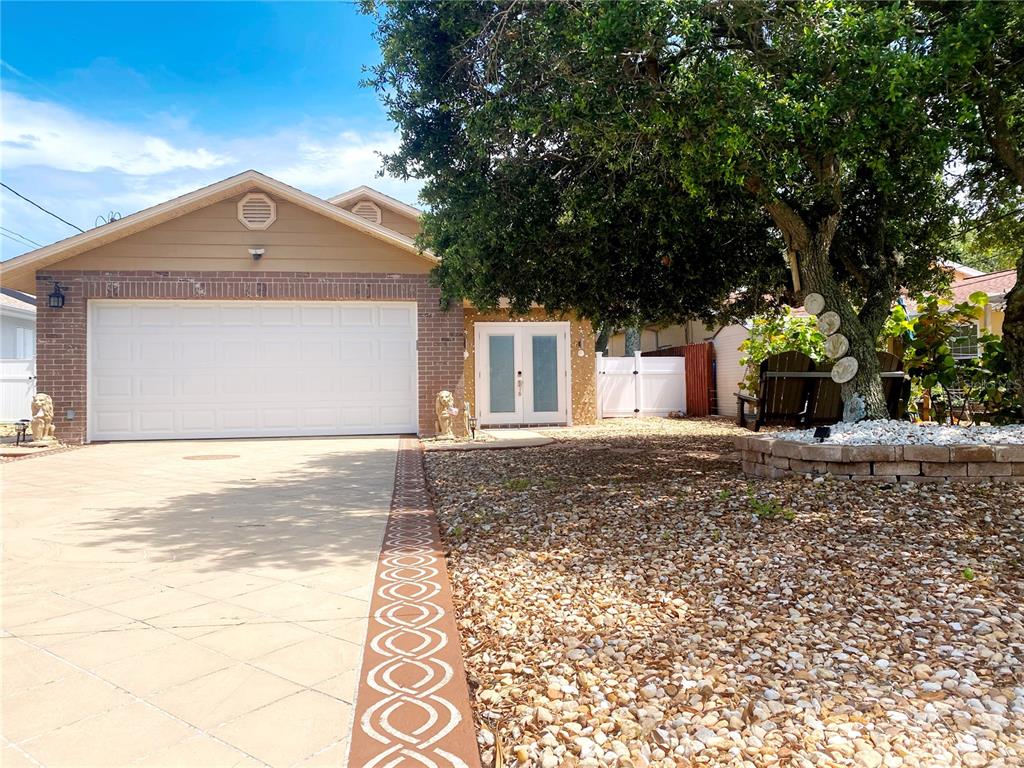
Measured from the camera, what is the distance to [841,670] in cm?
240

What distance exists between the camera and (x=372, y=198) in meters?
14.9

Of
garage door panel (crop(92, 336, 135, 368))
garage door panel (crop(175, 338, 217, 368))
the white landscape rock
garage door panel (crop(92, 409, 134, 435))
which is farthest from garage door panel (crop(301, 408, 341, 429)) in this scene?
the white landscape rock

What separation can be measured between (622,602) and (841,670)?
1001 mm

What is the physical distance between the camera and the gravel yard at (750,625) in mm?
2004

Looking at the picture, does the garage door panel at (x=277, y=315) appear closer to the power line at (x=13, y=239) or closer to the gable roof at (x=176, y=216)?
the gable roof at (x=176, y=216)

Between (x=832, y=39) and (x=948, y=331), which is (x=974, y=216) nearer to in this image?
(x=948, y=331)

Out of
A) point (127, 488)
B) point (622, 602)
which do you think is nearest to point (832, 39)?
point (622, 602)

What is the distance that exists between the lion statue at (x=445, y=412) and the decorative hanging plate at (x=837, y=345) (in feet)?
20.5

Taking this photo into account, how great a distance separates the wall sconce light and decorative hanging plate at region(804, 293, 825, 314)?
35.5 feet

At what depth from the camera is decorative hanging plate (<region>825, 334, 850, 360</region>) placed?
238 inches

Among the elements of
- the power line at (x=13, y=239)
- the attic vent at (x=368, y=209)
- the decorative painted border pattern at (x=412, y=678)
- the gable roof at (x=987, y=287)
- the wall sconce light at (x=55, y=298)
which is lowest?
the decorative painted border pattern at (x=412, y=678)

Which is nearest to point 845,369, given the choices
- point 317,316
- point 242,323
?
point 317,316

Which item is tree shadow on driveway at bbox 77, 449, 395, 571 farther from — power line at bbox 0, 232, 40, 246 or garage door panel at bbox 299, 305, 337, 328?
Answer: power line at bbox 0, 232, 40, 246

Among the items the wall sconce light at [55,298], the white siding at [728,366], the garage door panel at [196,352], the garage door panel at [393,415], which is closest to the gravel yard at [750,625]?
the garage door panel at [393,415]
